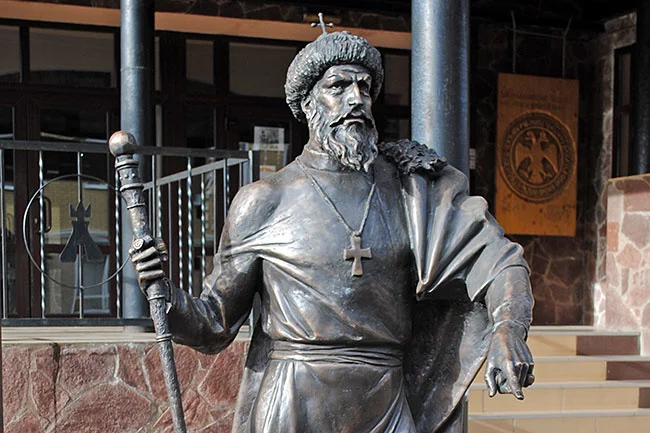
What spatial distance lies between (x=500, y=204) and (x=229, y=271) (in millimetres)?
7163

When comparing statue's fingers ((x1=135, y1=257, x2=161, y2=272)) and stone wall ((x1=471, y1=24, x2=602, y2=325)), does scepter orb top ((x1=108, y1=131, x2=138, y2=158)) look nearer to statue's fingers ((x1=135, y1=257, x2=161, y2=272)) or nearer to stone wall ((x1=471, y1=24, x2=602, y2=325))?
statue's fingers ((x1=135, y1=257, x2=161, y2=272))

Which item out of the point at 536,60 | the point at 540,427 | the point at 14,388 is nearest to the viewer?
the point at 14,388

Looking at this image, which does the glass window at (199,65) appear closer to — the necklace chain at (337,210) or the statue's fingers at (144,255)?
the necklace chain at (337,210)

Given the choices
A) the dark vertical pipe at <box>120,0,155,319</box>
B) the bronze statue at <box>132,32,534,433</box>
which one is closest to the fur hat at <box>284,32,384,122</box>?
the bronze statue at <box>132,32,534,433</box>

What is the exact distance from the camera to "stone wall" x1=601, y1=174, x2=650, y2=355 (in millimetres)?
7773

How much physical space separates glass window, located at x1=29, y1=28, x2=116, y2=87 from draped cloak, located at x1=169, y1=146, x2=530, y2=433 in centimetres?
646

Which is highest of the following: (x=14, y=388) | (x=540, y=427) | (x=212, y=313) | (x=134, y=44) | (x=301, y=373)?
(x=134, y=44)

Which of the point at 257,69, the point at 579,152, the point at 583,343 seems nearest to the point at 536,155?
the point at 579,152

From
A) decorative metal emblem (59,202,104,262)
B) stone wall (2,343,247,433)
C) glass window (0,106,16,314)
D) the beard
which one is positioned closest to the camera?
the beard

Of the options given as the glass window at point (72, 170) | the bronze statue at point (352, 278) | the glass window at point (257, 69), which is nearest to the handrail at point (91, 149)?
the bronze statue at point (352, 278)

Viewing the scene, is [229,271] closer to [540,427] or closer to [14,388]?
[14,388]

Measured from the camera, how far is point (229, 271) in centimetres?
253

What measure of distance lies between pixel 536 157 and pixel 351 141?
24.4 ft

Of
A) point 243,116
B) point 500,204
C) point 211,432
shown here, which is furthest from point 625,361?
point 243,116
